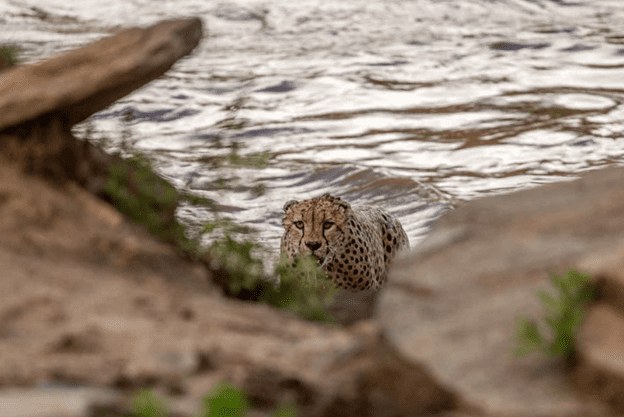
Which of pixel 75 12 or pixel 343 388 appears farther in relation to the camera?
pixel 75 12

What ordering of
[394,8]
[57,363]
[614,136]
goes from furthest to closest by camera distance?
[394,8] → [614,136] → [57,363]

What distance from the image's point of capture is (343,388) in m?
2.25

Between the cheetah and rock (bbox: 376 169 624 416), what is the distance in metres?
3.21

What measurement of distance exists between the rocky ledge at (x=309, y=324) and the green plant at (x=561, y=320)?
1.2 inches

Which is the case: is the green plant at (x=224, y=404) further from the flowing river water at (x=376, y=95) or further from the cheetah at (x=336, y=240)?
the flowing river water at (x=376, y=95)

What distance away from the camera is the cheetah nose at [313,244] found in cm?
580

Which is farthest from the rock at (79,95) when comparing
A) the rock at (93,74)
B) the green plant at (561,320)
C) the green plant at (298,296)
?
the green plant at (561,320)

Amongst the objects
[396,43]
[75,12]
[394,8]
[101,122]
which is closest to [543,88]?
[396,43]

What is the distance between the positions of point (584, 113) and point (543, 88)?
1208 millimetres

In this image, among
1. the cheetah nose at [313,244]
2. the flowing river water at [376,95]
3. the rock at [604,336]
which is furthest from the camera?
the flowing river water at [376,95]

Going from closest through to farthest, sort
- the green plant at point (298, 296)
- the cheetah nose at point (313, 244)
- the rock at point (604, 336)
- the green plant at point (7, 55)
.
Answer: the rock at point (604, 336) → the green plant at point (298, 296) → the green plant at point (7, 55) → the cheetah nose at point (313, 244)

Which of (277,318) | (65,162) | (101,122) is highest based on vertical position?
(65,162)

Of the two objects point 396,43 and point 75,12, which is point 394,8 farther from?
A: point 75,12

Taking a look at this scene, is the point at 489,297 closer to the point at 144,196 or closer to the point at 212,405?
the point at 212,405
